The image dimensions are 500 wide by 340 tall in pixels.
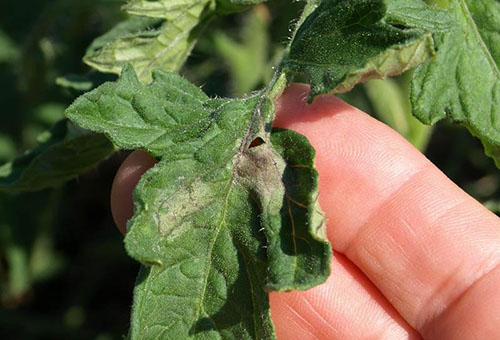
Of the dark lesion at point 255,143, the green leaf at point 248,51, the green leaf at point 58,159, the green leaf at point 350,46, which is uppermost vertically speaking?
the green leaf at point 350,46

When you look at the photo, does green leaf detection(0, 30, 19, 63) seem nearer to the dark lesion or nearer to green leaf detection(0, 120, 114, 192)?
green leaf detection(0, 120, 114, 192)

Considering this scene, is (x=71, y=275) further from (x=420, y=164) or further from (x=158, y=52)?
(x=420, y=164)

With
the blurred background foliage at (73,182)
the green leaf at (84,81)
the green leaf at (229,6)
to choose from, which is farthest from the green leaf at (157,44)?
the blurred background foliage at (73,182)

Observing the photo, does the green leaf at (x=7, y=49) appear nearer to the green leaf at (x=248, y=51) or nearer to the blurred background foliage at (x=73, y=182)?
the blurred background foliage at (x=73, y=182)

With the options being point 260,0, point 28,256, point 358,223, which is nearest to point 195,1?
point 260,0

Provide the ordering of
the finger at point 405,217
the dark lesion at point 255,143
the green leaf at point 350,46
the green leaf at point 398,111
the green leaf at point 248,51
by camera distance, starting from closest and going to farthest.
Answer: the green leaf at point 350,46 → the dark lesion at point 255,143 → the finger at point 405,217 → the green leaf at point 398,111 → the green leaf at point 248,51

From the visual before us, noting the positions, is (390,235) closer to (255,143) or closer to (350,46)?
(255,143)

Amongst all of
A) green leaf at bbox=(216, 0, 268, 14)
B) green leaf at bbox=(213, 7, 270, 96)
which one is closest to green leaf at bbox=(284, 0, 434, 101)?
green leaf at bbox=(216, 0, 268, 14)
